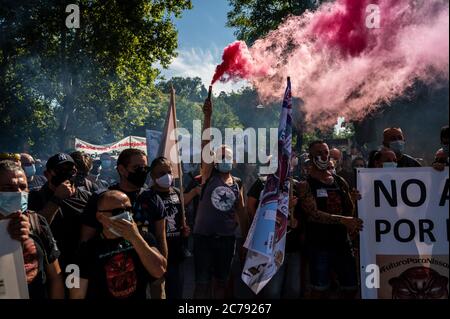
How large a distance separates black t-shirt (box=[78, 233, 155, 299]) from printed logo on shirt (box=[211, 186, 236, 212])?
215cm

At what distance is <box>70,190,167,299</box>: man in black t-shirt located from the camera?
315cm

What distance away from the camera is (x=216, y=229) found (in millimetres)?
5363

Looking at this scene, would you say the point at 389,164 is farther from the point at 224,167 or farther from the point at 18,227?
the point at 18,227

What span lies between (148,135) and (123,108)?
22051mm

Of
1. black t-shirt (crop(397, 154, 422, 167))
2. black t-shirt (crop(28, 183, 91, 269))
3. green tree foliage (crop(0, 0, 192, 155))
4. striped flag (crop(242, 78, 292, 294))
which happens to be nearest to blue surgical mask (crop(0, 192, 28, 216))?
black t-shirt (crop(28, 183, 91, 269))

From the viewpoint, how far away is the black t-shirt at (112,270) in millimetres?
3166

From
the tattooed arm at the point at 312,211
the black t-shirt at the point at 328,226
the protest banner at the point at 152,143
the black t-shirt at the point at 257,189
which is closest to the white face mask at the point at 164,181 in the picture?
the black t-shirt at the point at 257,189

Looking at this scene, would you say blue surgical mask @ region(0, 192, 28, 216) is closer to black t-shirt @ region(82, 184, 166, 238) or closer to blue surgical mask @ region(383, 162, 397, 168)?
black t-shirt @ region(82, 184, 166, 238)

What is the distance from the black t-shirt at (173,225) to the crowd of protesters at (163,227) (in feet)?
0.03

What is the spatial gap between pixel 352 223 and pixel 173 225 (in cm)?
172

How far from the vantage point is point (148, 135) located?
832 centimetres

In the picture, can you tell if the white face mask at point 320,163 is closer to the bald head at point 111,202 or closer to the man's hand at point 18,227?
the bald head at point 111,202

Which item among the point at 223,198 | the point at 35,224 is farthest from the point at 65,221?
the point at 223,198
